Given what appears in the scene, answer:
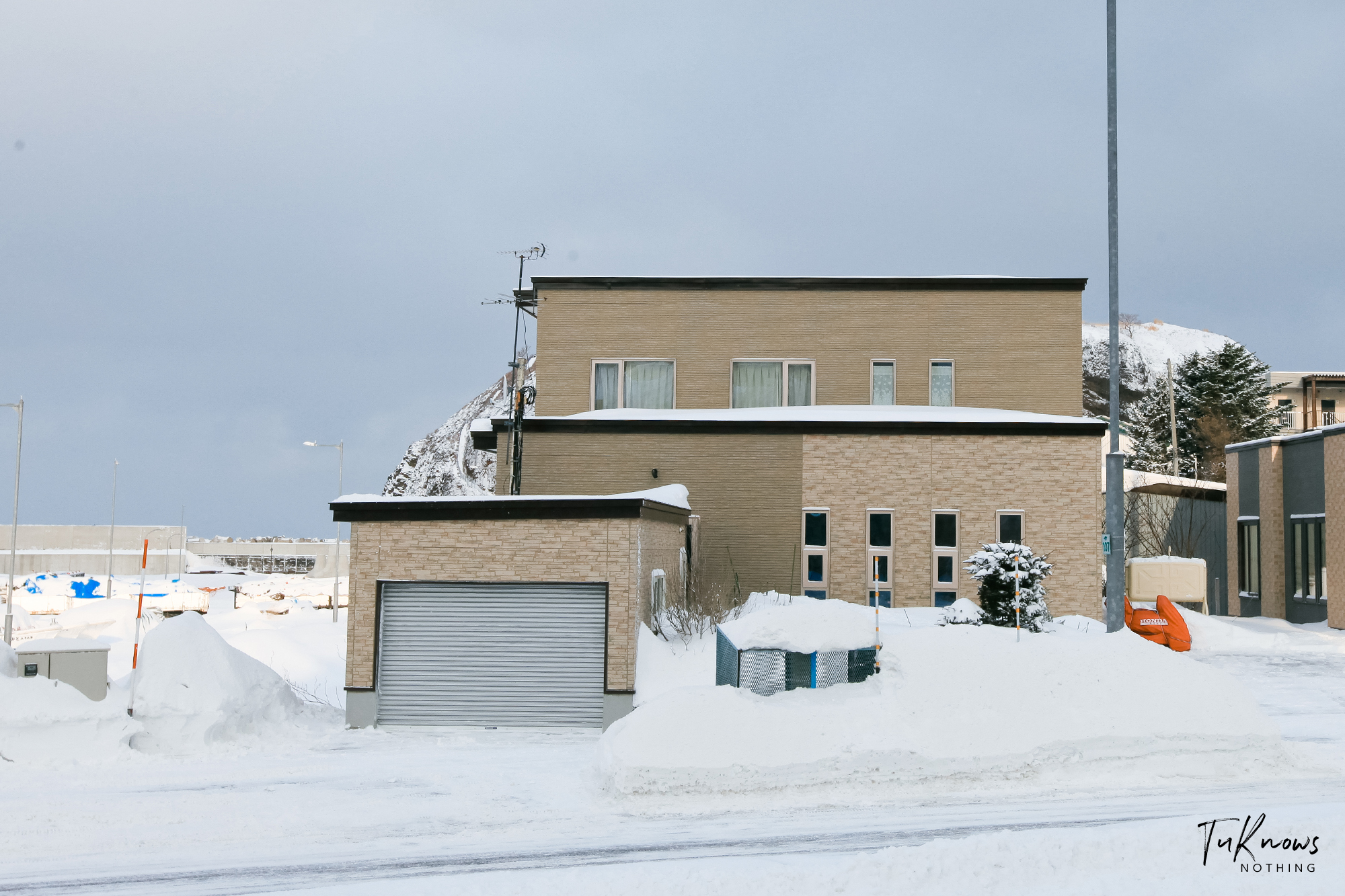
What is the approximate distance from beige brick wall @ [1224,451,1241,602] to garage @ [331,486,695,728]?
84.7 feet

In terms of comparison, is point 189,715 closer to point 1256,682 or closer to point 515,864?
point 515,864

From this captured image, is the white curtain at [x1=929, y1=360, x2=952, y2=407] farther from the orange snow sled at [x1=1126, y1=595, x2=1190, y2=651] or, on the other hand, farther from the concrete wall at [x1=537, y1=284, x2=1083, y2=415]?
the orange snow sled at [x1=1126, y1=595, x2=1190, y2=651]

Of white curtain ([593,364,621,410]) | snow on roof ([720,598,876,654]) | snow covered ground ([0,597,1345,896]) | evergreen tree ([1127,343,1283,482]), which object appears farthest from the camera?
evergreen tree ([1127,343,1283,482])

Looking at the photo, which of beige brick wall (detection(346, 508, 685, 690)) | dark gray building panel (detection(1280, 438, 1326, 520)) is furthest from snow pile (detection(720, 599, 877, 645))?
dark gray building panel (detection(1280, 438, 1326, 520))

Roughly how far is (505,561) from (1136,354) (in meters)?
97.3

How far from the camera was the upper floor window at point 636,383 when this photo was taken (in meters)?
27.8

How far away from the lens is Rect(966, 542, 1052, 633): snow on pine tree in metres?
19.6

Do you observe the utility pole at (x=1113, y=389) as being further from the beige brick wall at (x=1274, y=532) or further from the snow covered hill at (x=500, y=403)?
the snow covered hill at (x=500, y=403)

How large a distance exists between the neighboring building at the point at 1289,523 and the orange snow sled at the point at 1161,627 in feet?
27.3

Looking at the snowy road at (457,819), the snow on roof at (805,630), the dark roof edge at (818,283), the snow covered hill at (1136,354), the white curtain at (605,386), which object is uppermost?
the snow covered hill at (1136,354)

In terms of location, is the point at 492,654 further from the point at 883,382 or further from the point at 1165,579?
the point at 1165,579

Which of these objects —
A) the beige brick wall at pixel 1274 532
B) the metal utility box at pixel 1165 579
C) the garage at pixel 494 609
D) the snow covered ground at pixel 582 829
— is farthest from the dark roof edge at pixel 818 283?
the snow covered ground at pixel 582 829

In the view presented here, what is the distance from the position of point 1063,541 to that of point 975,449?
291 centimetres
